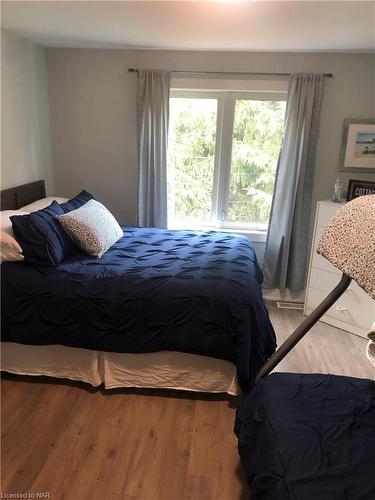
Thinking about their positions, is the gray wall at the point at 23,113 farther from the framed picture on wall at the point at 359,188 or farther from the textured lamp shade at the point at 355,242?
the framed picture on wall at the point at 359,188

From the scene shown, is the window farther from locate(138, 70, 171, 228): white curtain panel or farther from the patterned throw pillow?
the patterned throw pillow

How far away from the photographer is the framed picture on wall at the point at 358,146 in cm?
327

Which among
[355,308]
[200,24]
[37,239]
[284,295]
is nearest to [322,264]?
[355,308]

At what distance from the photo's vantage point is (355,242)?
982 mm

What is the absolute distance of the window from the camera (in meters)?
3.44

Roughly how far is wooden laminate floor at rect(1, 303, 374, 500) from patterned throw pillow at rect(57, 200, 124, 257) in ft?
2.98

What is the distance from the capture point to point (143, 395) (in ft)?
7.54

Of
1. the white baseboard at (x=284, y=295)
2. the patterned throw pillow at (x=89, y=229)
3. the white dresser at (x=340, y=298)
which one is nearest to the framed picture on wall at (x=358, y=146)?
the white dresser at (x=340, y=298)

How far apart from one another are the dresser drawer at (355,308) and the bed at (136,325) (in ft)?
3.77

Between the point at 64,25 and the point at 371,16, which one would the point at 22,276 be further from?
the point at 371,16

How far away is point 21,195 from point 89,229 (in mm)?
894

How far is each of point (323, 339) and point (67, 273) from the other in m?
2.09

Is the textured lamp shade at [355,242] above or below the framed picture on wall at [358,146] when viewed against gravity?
below

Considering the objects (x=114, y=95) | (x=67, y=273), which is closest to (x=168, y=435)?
(x=67, y=273)
